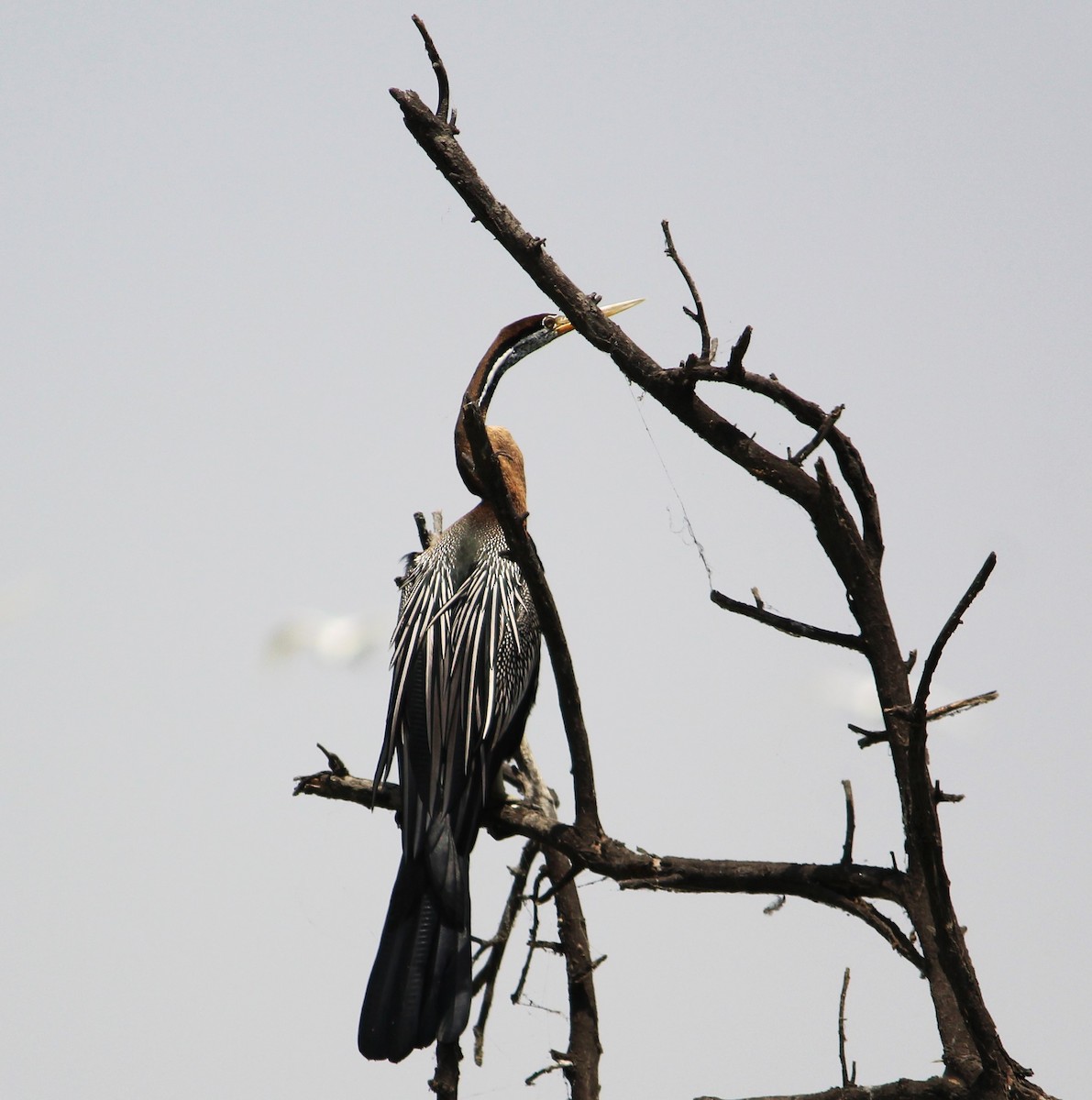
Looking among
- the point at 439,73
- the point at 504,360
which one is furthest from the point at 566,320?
the point at 439,73

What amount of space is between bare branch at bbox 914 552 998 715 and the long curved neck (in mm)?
2587

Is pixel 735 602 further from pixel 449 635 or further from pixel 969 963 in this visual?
pixel 449 635

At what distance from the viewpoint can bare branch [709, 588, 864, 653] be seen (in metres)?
2.45

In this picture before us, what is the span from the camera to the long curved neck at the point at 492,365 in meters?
4.25

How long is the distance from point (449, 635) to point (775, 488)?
1.58 m

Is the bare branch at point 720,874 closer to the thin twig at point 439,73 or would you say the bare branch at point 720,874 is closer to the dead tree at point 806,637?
the dead tree at point 806,637

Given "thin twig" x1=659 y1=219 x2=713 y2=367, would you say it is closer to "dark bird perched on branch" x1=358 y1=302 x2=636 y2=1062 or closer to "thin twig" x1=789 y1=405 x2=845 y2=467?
"thin twig" x1=789 y1=405 x2=845 y2=467

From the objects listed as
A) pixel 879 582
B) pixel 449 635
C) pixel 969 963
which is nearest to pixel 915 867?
pixel 969 963

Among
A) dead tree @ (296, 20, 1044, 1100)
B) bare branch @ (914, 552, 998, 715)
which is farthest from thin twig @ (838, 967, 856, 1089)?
bare branch @ (914, 552, 998, 715)

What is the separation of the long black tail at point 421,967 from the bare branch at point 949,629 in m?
1.92

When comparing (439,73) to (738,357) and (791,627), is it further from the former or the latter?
(791,627)

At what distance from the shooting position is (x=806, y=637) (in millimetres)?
2453

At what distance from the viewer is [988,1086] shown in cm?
210

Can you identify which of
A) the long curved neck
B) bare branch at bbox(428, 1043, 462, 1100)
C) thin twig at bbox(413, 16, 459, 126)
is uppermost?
the long curved neck
